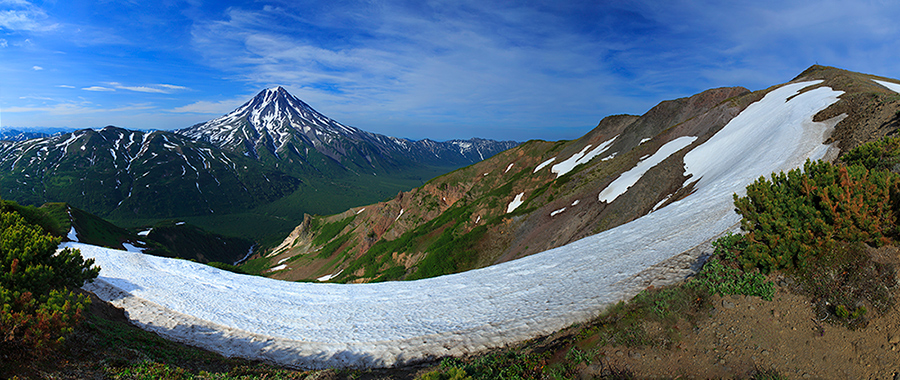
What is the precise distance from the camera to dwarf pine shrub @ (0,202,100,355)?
311 inches

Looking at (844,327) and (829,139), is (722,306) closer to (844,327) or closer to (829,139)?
(844,327)

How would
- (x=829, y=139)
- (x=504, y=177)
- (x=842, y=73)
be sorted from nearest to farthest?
(x=829, y=139) < (x=842, y=73) < (x=504, y=177)

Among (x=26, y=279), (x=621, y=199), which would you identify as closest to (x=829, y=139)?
(x=621, y=199)

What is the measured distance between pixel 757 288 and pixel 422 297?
1245 centimetres

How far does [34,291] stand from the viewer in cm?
1158

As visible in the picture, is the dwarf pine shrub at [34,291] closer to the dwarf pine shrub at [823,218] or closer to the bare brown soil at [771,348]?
the bare brown soil at [771,348]

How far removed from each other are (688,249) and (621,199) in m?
22.5

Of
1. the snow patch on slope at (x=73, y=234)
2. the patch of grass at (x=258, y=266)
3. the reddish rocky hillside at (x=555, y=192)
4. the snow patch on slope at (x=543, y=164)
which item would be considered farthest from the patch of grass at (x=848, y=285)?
the patch of grass at (x=258, y=266)

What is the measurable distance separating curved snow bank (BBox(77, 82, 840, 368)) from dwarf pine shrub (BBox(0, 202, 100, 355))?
4458 millimetres

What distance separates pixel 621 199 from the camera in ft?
115

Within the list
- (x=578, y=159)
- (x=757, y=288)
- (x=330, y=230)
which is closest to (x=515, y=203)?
(x=578, y=159)

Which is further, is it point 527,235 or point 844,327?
point 527,235

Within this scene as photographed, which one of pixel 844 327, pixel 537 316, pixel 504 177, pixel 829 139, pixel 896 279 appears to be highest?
pixel 504 177

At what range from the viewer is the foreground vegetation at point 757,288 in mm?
7410
